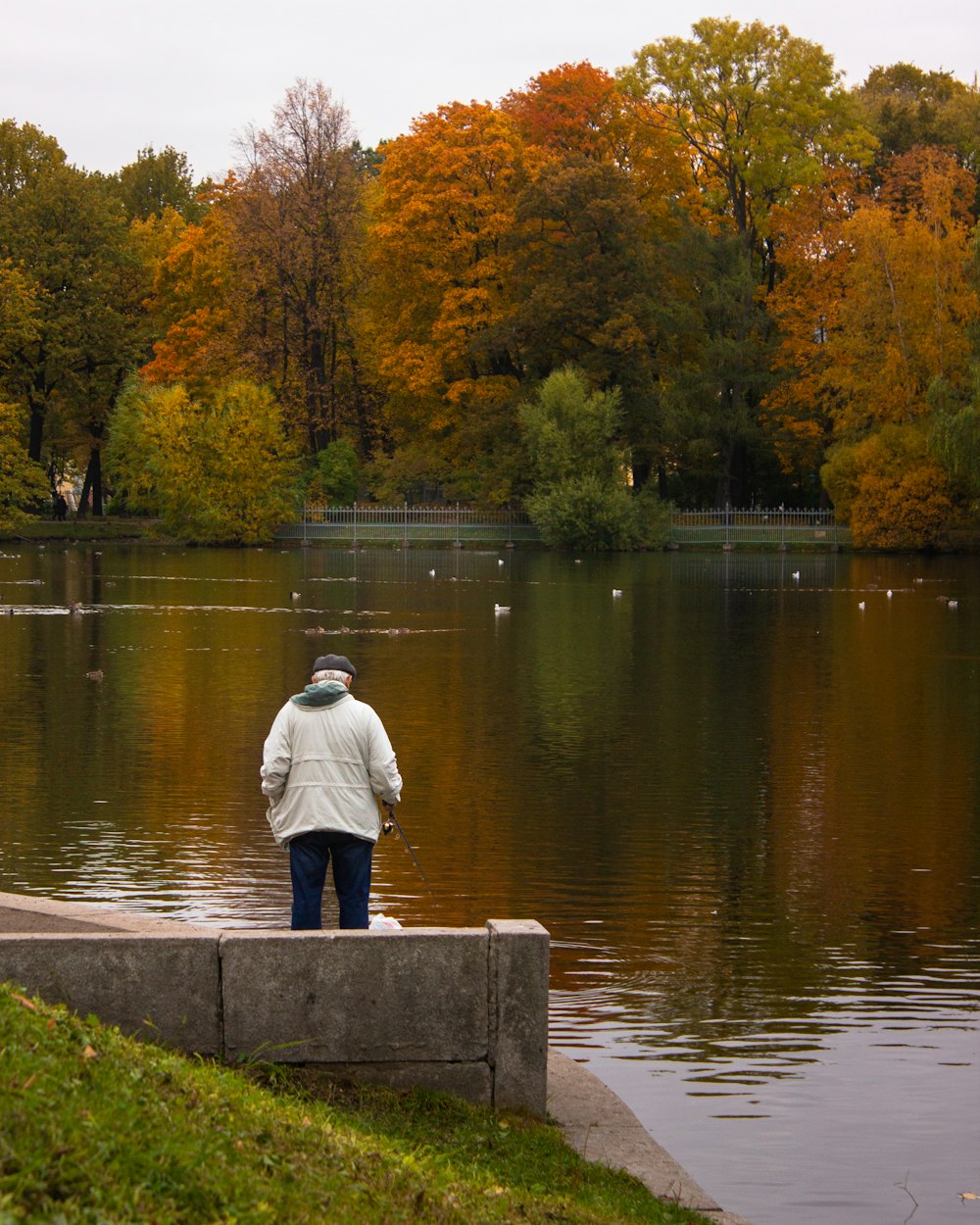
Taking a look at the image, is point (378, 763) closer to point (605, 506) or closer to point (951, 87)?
point (605, 506)

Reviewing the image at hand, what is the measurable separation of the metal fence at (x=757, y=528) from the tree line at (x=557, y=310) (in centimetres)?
203

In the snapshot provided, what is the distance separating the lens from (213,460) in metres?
77.2

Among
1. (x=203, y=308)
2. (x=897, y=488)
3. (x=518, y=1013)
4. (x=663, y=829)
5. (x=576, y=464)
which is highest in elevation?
(x=203, y=308)

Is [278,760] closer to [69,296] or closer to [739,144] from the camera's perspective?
[739,144]

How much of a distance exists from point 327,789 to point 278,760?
0.31m

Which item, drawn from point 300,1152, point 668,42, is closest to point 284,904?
point 300,1152

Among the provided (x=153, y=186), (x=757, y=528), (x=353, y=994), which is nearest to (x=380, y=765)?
(x=353, y=994)

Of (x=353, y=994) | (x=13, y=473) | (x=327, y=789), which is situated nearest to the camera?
(x=353, y=994)

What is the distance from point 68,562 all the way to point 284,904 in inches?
2024

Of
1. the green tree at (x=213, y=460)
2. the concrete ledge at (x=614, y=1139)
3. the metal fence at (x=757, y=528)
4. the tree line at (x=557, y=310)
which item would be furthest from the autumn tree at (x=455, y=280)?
the concrete ledge at (x=614, y=1139)

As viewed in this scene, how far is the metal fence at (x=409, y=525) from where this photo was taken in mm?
79500

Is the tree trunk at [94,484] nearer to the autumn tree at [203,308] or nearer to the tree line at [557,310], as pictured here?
the tree line at [557,310]

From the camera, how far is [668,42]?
257 ft

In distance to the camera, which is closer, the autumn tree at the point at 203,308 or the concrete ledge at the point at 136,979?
the concrete ledge at the point at 136,979
